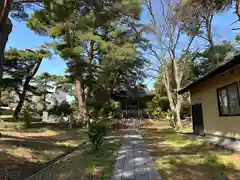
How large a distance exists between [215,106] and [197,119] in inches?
108

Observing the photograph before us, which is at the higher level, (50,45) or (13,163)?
(50,45)

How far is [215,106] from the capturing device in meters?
9.53

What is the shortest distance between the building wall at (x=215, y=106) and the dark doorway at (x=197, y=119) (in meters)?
0.35

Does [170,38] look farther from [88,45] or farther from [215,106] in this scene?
[215,106]

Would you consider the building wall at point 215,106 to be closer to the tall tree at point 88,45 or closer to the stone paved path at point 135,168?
the stone paved path at point 135,168

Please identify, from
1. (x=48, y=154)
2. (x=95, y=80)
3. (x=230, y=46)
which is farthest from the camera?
(x=230, y=46)

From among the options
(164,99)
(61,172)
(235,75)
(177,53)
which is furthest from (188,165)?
(164,99)

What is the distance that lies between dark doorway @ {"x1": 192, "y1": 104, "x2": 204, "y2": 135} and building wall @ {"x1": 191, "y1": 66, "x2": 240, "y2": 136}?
1.16 ft

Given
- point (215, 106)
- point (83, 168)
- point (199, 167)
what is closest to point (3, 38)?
point (83, 168)

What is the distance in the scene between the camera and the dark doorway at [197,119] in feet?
38.0

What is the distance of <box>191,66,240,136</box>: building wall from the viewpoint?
25.8ft

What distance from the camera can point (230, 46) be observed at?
20047mm

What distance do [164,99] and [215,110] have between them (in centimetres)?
1773

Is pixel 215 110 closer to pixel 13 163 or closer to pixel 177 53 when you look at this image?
pixel 13 163
